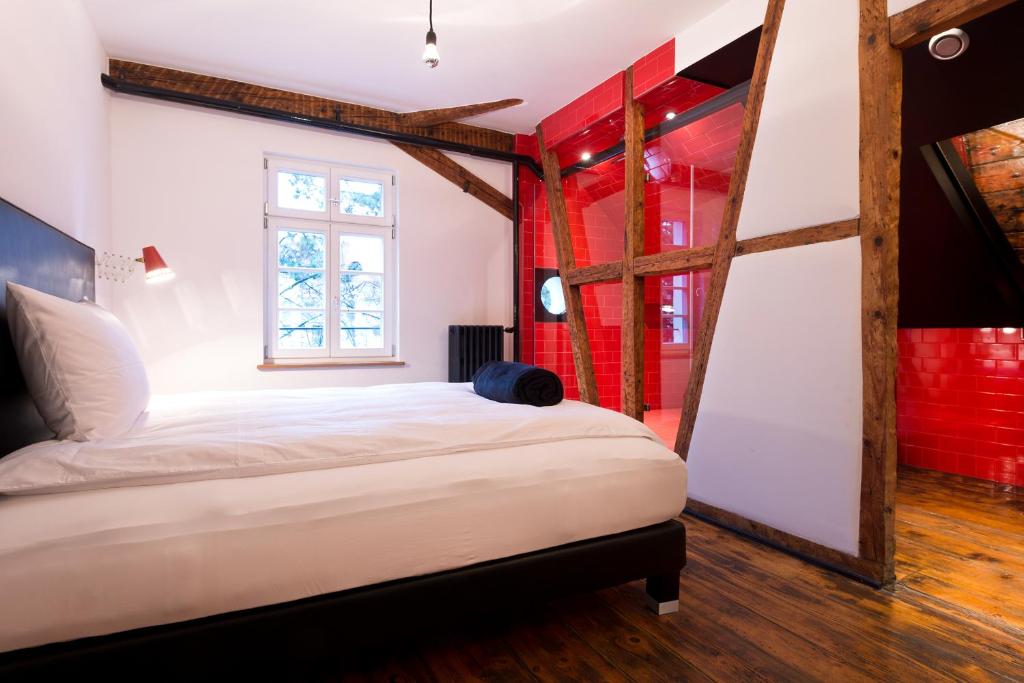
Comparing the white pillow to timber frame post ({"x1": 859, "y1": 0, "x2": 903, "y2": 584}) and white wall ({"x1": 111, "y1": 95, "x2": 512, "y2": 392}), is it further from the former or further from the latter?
timber frame post ({"x1": 859, "y1": 0, "x2": 903, "y2": 584})

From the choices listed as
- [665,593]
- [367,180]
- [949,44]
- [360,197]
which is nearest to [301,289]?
[360,197]

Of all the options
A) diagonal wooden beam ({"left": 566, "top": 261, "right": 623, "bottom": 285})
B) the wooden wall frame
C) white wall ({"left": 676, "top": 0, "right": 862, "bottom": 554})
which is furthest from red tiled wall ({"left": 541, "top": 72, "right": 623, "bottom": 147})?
the wooden wall frame

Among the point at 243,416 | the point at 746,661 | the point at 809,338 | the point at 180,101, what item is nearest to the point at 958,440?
the point at 809,338

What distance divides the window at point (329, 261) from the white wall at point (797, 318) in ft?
9.21

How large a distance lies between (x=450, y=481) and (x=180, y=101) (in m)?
3.74

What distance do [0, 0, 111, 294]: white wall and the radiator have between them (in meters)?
2.57

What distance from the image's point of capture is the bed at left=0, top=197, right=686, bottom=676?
1251 mm

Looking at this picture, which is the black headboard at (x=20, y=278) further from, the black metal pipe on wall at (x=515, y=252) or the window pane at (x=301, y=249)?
the black metal pipe on wall at (x=515, y=252)

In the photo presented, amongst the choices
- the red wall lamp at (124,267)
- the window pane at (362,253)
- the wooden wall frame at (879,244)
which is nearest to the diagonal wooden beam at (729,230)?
the wooden wall frame at (879,244)

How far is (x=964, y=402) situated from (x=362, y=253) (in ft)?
15.8

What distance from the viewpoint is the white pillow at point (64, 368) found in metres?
1.53

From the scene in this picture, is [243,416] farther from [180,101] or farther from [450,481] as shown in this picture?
[180,101]

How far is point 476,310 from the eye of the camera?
497 cm

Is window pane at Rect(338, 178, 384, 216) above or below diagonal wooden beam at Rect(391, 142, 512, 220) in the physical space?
below
